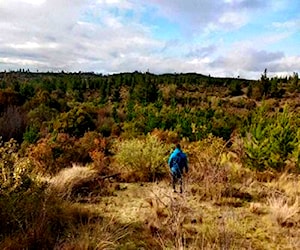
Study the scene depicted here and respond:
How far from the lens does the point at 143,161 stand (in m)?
14.7

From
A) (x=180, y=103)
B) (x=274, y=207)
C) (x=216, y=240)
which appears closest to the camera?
(x=216, y=240)

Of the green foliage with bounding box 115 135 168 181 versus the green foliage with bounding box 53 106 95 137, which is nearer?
the green foliage with bounding box 115 135 168 181

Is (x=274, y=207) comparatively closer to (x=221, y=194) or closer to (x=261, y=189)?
(x=221, y=194)

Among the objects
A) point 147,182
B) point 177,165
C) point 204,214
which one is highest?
point 177,165

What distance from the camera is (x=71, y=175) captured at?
11992 mm

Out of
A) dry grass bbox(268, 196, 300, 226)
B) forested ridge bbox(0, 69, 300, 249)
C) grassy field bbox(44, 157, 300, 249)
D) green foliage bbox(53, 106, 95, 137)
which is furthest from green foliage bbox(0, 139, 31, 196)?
green foliage bbox(53, 106, 95, 137)

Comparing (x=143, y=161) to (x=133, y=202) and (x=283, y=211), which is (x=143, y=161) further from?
(x=283, y=211)

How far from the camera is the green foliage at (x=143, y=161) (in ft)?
47.2

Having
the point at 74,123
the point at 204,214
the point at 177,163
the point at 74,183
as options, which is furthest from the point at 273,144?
the point at 74,123

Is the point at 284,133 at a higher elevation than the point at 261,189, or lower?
higher

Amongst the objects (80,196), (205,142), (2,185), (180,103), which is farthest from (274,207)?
(180,103)

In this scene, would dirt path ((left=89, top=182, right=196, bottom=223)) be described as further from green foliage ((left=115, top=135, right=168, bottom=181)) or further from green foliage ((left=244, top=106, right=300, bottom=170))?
green foliage ((left=244, top=106, right=300, bottom=170))

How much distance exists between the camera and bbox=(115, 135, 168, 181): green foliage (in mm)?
14383

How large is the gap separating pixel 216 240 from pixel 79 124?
2105 centimetres
